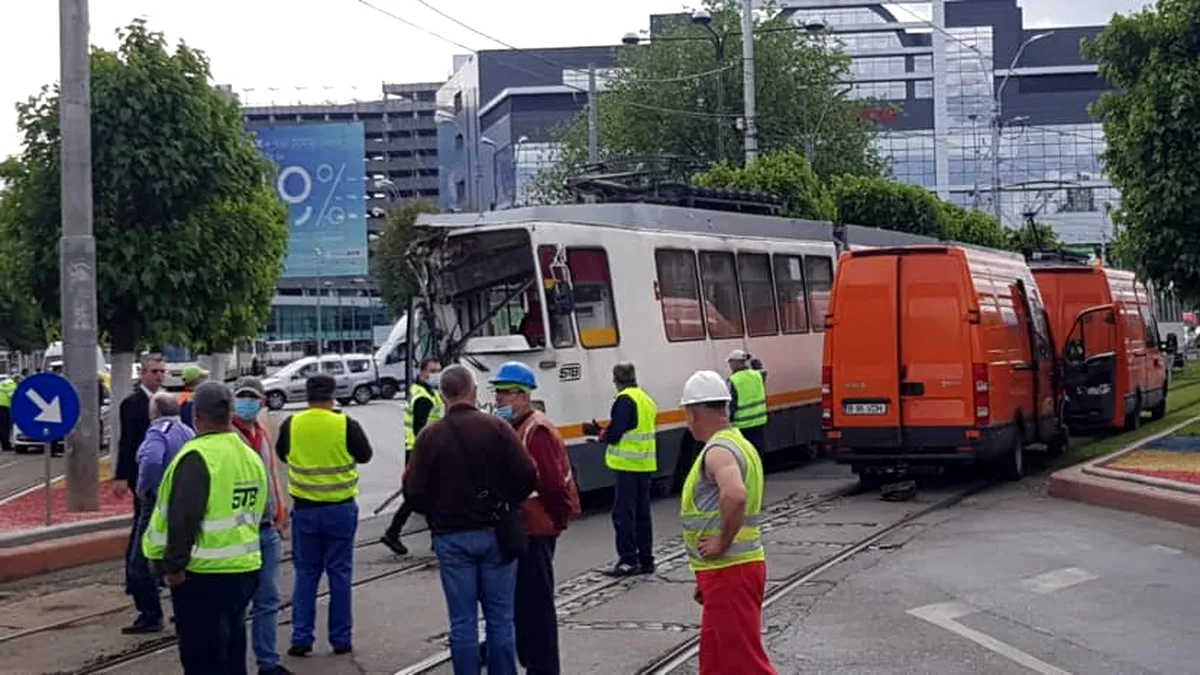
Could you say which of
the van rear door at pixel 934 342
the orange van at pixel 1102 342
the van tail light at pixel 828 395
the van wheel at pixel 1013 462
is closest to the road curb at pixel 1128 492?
the van wheel at pixel 1013 462

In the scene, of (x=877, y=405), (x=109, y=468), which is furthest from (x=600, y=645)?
(x=109, y=468)

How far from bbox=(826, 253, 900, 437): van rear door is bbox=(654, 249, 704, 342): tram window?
1.73 metres

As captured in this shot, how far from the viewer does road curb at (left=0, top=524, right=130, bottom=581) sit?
48.7 ft

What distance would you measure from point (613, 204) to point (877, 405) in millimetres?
3872

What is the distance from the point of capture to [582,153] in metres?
65.3

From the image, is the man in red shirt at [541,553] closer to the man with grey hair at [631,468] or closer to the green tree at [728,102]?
the man with grey hair at [631,468]

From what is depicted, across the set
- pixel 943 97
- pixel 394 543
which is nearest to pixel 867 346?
pixel 394 543

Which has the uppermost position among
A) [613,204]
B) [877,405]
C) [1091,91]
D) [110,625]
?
[1091,91]

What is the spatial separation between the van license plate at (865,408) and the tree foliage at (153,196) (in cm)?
850

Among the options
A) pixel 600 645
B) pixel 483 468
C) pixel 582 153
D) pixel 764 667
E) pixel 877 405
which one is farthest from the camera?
pixel 582 153

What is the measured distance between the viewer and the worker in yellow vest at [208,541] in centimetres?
784

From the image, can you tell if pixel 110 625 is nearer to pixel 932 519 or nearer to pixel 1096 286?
pixel 932 519

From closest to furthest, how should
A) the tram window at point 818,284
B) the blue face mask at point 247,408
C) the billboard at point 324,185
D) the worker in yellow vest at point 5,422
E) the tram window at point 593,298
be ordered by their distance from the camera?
1. the blue face mask at point 247,408
2. the tram window at point 593,298
3. the tram window at point 818,284
4. the worker in yellow vest at point 5,422
5. the billboard at point 324,185

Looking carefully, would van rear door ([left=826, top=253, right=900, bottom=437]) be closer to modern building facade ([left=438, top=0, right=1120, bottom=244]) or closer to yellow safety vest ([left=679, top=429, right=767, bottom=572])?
yellow safety vest ([left=679, top=429, right=767, bottom=572])
